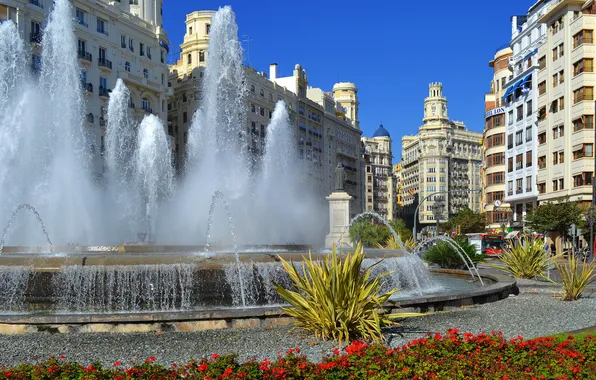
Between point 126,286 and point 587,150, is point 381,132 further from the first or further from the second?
point 126,286

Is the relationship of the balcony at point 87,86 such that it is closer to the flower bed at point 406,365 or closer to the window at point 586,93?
the window at point 586,93

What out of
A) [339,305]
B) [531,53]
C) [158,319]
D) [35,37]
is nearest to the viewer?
[339,305]

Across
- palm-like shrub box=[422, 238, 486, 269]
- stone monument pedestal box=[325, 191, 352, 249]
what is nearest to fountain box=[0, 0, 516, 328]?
palm-like shrub box=[422, 238, 486, 269]

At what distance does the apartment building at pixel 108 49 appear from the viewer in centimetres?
4638

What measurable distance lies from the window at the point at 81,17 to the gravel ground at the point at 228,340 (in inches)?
1766

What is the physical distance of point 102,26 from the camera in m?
53.7

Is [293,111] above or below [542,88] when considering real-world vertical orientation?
above

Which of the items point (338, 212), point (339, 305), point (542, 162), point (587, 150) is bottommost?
point (339, 305)

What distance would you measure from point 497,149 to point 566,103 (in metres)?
19.6

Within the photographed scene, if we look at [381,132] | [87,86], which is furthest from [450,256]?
[381,132]

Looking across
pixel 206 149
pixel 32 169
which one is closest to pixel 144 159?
pixel 206 149

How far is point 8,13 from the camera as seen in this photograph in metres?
43.8

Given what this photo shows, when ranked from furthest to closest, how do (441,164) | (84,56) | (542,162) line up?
(441,164), (542,162), (84,56)

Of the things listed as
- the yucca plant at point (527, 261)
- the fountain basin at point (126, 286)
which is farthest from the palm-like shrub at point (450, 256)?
the fountain basin at point (126, 286)
